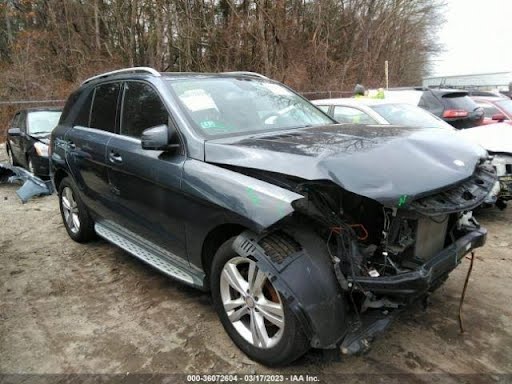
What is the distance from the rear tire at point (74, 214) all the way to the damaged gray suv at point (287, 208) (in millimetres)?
1282

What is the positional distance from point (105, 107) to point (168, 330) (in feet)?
7.46

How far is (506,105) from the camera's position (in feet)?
36.3

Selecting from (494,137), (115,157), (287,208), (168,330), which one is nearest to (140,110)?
(115,157)

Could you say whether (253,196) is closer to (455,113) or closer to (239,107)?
(239,107)

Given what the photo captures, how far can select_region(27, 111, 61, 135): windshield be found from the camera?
9.37 m

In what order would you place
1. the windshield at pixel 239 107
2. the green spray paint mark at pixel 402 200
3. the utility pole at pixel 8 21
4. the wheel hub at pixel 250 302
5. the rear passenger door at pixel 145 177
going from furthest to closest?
the utility pole at pixel 8 21 < the windshield at pixel 239 107 < the rear passenger door at pixel 145 177 < the wheel hub at pixel 250 302 < the green spray paint mark at pixel 402 200

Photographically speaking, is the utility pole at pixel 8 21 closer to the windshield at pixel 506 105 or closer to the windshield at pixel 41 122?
the windshield at pixel 41 122

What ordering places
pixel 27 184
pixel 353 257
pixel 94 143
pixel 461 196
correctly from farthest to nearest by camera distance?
pixel 27 184 < pixel 94 143 < pixel 461 196 < pixel 353 257

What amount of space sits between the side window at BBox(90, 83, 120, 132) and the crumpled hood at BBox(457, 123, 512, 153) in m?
3.84

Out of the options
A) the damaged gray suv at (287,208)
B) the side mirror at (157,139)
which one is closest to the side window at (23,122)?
the damaged gray suv at (287,208)

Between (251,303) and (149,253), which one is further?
(149,253)

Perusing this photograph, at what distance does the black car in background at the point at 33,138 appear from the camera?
8664 mm

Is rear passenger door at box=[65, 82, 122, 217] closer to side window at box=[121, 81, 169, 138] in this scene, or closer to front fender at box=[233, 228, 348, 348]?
side window at box=[121, 81, 169, 138]

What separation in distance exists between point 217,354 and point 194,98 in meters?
1.91
